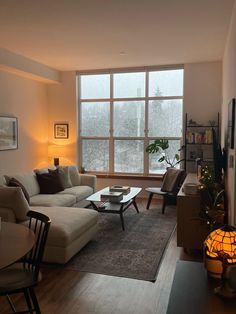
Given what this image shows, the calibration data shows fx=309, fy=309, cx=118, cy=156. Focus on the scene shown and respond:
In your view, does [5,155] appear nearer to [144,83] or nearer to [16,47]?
[16,47]

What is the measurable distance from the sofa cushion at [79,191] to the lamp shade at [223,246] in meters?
3.85

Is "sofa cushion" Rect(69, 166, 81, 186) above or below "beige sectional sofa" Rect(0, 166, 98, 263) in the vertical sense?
above

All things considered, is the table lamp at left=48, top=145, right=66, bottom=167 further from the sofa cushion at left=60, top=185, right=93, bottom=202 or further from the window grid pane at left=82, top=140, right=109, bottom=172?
the sofa cushion at left=60, top=185, right=93, bottom=202

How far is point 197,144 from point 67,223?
3.63 m

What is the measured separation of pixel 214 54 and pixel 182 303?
16.6 ft

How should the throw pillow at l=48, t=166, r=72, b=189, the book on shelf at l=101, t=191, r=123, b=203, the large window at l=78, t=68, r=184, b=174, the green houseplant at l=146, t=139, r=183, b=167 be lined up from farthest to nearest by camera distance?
the large window at l=78, t=68, r=184, b=174, the green houseplant at l=146, t=139, r=183, b=167, the throw pillow at l=48, t=166, r=72, b=189, the book on shelf at l=101, t=191, r=123, b=203

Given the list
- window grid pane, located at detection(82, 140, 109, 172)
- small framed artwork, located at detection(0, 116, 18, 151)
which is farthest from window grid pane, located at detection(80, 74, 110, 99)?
small framed artwork, located at detection(0, 116, 18, 151)

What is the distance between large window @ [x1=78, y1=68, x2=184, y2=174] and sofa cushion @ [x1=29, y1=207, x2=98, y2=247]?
3.03 meters

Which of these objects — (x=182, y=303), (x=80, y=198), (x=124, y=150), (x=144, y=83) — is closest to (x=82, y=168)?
(x=124, y=150)

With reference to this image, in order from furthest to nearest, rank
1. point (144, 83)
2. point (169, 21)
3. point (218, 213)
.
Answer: point (144, 83)
point (169, 21)
point (218, 213)

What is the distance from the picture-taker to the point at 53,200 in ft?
15.7

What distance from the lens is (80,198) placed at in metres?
5.45

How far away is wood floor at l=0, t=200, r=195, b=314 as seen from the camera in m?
2.60

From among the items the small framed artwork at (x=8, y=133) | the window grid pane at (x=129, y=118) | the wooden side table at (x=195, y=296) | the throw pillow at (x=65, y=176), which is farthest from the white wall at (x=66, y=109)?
the wooden side table at (x=195, y=296)
